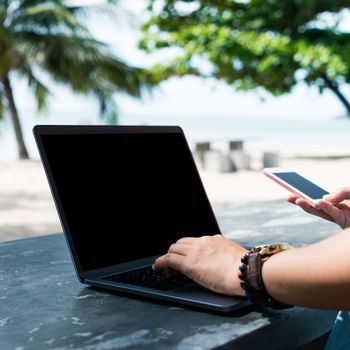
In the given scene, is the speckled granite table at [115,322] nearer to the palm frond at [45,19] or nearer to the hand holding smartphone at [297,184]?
the hand holding smartphone at [297,184]

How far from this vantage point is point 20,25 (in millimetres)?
14859

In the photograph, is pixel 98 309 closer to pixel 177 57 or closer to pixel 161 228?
pixel 161 228

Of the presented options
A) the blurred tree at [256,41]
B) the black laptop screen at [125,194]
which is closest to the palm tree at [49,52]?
the blurred tree at [256,41]

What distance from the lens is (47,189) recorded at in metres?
9.28

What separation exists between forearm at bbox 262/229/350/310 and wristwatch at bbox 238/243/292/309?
0.02 metres

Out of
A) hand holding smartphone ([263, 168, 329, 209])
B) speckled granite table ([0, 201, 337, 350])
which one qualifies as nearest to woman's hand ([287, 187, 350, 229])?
hand holding smartphone ([263, 168, 329, 209])

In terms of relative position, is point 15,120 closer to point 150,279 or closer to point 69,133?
point 69,133

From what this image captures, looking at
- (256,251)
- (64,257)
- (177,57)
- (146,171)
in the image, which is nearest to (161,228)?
(146,171)

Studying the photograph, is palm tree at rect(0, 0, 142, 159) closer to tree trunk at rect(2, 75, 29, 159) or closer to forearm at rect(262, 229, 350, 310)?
tree trunk at rect(2, 75, 29, 159)

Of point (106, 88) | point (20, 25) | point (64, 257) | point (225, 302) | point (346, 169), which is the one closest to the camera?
point (225, 302)

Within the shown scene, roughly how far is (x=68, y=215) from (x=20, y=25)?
14.9 m

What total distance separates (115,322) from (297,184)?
475mm

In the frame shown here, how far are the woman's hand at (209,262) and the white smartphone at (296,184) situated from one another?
8.3 inches

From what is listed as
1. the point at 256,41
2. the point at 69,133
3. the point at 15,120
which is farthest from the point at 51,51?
the point at 69,133
